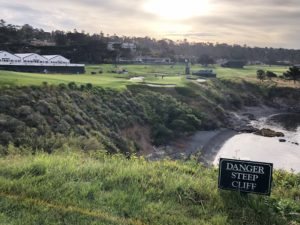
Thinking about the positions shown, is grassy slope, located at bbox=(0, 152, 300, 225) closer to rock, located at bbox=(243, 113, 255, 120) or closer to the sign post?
the sign post

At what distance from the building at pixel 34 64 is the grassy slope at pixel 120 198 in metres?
53.8

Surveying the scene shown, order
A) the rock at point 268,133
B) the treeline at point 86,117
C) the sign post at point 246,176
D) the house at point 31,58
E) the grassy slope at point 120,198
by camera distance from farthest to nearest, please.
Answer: the house at point 31,58 < the rock at point 268,133 < the treeline at point 86,117 < the sign post at point 246,176 < the grassy slope at point 120,198

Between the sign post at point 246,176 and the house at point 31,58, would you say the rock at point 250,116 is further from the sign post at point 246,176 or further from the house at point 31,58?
the sign post at point 246,176

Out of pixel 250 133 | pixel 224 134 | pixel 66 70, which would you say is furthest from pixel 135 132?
pixel 66 70

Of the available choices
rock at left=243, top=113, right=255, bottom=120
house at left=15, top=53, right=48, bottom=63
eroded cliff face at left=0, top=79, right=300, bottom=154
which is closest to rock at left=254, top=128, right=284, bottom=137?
eroded cliff face at left=0, top=79, right=300, bottom=154

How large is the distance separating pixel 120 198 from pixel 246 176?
218 cm

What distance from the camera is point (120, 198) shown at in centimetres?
700

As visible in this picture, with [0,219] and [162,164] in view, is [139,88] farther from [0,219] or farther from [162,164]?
[0,219]

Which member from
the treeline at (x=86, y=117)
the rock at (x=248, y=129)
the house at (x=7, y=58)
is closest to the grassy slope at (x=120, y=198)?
the treeline at (x=86, y=117)

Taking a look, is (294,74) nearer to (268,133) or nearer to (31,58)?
(268,133)

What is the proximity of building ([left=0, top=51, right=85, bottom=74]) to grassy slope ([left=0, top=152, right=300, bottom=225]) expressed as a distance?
53.8 meters

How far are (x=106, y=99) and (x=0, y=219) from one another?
132ft

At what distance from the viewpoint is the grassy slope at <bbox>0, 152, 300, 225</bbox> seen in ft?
20.9

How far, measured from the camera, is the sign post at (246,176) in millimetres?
7023
